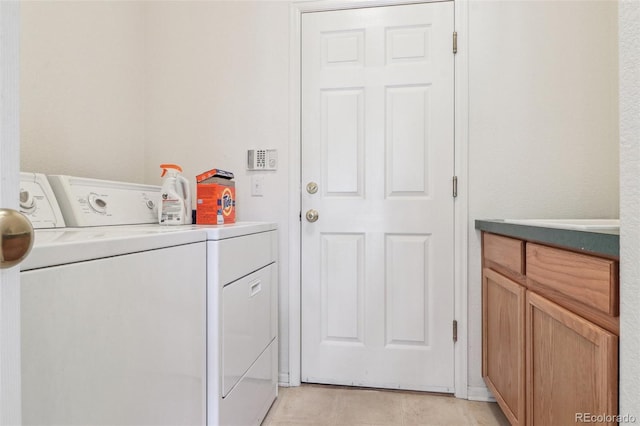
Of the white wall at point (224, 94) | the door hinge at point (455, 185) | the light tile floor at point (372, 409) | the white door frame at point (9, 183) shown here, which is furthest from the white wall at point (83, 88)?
the door hinge at point (455, 185)

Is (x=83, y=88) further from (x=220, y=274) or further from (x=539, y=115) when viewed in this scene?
(x=539, y=115)

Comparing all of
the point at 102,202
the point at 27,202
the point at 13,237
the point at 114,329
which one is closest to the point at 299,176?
the point at 102,202

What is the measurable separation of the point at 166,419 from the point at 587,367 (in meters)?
1.05

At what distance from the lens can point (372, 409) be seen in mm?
1705

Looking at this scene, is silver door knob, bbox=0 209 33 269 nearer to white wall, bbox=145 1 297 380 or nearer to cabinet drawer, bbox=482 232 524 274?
cabinet drawer, bbox=482 232 524 274

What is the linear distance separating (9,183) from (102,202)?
1.19 meters

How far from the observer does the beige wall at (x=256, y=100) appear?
1.59 metres

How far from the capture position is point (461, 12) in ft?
5.89

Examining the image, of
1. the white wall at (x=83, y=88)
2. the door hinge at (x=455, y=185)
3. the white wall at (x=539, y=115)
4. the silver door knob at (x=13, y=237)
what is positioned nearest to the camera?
the silver door knob at (x=13, y=237)

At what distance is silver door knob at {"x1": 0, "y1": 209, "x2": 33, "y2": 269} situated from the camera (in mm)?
300

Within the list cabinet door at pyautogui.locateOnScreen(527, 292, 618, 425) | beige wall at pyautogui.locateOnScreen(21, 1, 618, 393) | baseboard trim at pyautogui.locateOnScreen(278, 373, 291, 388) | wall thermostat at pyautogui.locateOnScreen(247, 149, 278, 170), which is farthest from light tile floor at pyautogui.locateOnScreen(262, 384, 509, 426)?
wall thermostat at pyautogui.locateOnScreen(247, 149, 278, 170)

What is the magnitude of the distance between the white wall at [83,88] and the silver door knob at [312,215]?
1023 mm

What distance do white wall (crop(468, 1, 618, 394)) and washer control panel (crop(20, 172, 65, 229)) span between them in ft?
5.89

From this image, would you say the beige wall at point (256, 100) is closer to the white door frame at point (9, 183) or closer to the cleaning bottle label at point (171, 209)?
the cleaning bottle label at point (171, 209)
